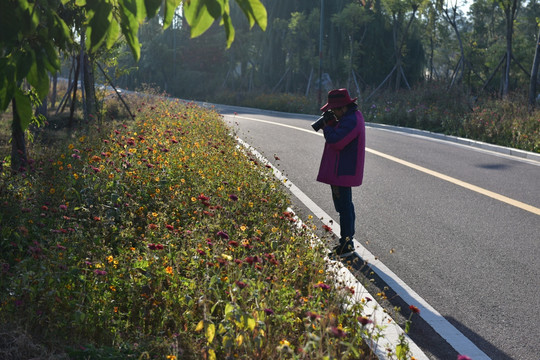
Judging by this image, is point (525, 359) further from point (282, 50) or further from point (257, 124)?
point (282, 50)

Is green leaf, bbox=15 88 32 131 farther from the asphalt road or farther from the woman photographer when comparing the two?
the woman photographer

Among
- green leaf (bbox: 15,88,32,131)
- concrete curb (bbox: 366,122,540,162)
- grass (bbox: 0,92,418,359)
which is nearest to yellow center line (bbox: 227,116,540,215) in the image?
concrete curb (bbox: 366,122,540,162)

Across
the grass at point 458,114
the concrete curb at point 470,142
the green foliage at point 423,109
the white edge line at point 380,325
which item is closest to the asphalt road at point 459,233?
the white edge line at point 380,325

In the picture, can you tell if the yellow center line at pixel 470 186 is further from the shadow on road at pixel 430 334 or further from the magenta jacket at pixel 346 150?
the shadow on road at pixel 430 334

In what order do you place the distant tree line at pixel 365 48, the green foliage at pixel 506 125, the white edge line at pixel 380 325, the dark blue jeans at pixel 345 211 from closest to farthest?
1. the white edge line at pixel 380 325
2. the dark blue jeans at pixel 345 211
3. the green foliage at pixel 506 125
4. the distant tree line at pixel 365 48

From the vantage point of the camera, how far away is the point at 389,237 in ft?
22.6

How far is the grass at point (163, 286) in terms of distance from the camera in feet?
10.9

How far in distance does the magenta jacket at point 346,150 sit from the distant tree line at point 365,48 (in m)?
21.2

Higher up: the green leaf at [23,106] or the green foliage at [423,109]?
the green leaf at [23,106]

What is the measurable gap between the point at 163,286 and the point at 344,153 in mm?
2683

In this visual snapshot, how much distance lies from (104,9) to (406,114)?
2182 centimetres

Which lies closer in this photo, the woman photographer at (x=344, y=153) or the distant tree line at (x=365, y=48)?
the woman photographer at (x=344, y=153)

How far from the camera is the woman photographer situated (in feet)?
19.9

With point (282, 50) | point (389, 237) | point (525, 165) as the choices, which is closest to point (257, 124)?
point (525, 165)
